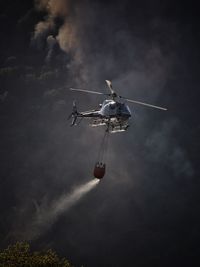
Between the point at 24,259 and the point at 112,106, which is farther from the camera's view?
the point at 112,106

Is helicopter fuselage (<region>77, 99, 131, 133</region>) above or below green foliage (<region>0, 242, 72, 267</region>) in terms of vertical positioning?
above

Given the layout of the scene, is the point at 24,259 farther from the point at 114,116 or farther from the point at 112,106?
the point at 112,106

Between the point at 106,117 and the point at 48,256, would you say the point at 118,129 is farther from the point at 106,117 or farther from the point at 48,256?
the point at 48,256

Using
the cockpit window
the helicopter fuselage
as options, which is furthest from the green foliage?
the cockpit window

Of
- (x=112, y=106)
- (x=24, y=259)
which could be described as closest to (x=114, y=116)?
(x=112, y=106)

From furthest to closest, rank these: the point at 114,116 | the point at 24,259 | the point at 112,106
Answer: the point at 112,106 → the point at 114,116 → the point at 24,259

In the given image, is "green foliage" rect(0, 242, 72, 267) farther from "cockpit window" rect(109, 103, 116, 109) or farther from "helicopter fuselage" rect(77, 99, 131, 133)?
"cockpit window" rect(109, 103, 116, 109)

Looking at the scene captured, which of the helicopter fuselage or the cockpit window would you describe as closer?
the helicopter fuselage

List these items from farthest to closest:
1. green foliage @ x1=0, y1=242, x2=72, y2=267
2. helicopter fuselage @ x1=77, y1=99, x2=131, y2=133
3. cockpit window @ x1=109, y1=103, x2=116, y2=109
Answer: cockpit window @ x1=109, y1=103, x2=116, y2=109 < helicopter fuselage @ x1=77, y1=99, x2=131, y2=133 < green foliage @ x1=0, y1=242, x2=72, y2=267

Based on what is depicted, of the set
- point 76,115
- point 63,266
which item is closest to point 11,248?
point 63,266

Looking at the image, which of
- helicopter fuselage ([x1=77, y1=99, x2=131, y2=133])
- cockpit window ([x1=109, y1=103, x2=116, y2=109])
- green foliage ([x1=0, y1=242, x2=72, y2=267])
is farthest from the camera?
cockpit window ([x1=109, y1=103, x2=116, y2=109])

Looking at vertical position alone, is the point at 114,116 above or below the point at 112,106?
below
